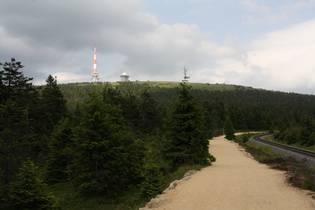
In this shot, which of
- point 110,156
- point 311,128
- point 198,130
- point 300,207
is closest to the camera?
point 300,207

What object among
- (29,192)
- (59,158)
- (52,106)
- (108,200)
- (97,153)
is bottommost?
(108,200)

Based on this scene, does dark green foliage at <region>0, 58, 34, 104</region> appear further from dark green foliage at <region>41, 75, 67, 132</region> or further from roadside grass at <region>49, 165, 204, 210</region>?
roadside grass at <region>49, 165, 204, 210</region>

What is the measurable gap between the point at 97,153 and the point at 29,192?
5430 millimetres

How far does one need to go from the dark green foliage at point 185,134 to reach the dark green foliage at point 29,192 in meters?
9.41

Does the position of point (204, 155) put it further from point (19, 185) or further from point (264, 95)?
point (264, 95)

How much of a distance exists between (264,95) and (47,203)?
205 m

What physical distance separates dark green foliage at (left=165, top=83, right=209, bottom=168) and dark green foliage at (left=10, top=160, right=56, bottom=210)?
9.41 m

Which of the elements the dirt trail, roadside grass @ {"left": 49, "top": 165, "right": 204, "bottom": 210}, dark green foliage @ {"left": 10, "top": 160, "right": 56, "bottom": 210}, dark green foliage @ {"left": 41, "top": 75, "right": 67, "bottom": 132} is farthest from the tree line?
dark green foliage @ {"left": 41, "top": 75, "right": 67, "bottom": 132}

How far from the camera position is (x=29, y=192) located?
42.4 feet

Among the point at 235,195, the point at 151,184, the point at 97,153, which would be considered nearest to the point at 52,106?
the point at 97,153

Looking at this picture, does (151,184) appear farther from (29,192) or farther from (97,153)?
(29,192)

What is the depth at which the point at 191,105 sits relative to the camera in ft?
67.3

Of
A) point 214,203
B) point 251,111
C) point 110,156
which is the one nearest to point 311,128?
point 110,156

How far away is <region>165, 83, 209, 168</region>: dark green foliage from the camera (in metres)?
19.4
